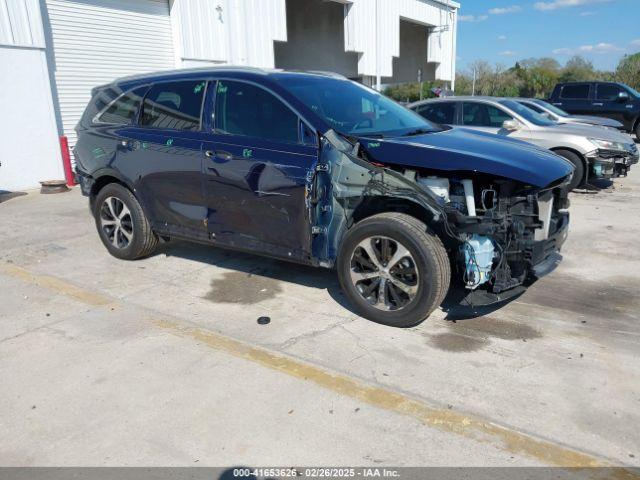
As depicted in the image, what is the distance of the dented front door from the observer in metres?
4.33

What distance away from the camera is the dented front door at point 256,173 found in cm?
433

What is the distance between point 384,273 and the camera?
4074 mm

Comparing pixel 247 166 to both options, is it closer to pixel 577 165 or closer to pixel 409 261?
pixel 409 261

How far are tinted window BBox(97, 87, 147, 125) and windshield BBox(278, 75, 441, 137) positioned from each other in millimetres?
1716

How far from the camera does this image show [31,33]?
1034cm

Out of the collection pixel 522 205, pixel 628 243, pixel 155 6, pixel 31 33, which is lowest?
pixel 628 243

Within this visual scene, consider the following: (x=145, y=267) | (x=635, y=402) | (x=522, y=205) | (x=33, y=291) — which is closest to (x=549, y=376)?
(x=635, y=402)

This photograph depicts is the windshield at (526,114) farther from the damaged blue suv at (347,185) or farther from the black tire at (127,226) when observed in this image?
the black tire at (127,226)

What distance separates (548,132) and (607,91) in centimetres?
953

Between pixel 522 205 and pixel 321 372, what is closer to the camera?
pixel 321 372

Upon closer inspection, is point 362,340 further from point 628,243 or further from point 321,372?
point 628,243

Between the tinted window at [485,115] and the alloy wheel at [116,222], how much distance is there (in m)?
6.57

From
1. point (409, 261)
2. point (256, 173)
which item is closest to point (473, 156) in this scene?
point (409, 261)

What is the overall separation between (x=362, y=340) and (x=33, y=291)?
3.22 metres
